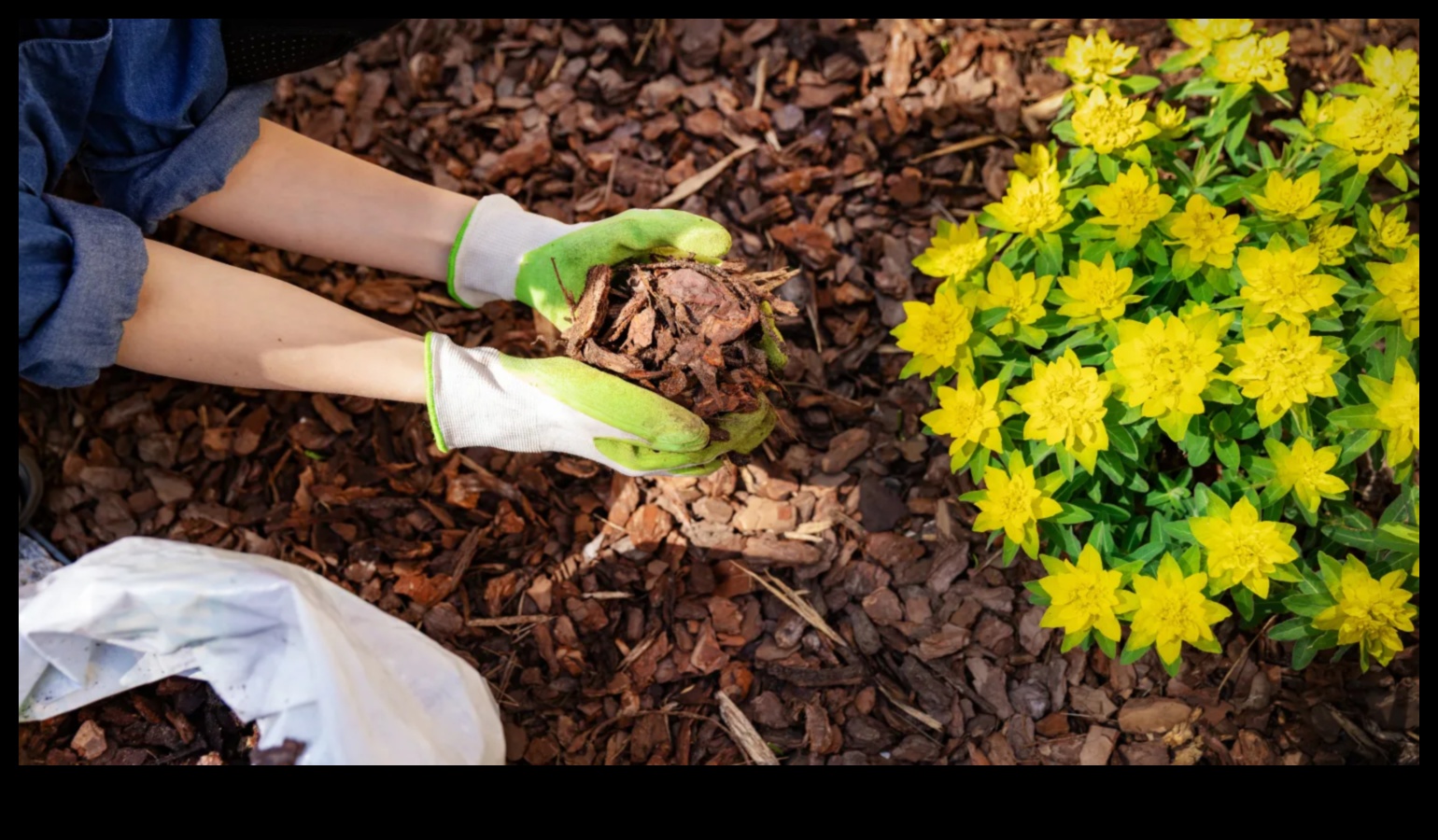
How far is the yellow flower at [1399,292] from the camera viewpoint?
159 centimetres

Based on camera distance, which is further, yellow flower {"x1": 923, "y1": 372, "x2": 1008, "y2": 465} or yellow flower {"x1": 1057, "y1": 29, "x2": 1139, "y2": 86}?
yellow flower {"x1": 1057, "y1": 29, "x2": 1139, "y2": 86}

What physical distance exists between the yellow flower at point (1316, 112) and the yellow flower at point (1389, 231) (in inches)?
7.4

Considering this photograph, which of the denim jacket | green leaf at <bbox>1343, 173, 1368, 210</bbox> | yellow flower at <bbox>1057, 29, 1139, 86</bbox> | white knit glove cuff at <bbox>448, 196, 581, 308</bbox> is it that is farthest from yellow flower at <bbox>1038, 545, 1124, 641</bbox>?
the denim jacket

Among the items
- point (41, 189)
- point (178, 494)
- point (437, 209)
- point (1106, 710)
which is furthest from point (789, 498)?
point (41, 189)

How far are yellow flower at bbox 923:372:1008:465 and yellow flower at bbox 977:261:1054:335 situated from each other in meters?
0.13

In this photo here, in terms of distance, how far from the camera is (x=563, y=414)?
177cm

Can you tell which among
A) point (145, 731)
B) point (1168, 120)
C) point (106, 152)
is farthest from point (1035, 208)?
point (145, 731)

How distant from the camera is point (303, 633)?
1.53m

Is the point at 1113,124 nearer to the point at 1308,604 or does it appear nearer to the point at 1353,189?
the point at 1353,189

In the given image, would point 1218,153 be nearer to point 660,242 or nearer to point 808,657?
point 660,242

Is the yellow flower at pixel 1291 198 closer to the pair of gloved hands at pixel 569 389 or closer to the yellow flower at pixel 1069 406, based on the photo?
the yellow flower at pixel 1069 406

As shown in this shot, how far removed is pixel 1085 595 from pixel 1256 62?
3.39ft

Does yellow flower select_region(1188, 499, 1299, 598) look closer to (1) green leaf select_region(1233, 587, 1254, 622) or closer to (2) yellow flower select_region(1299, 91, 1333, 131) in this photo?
(1) green leaf select_region(1233, 587, 1254, 622)

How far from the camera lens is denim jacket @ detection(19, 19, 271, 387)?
1.51 metres
